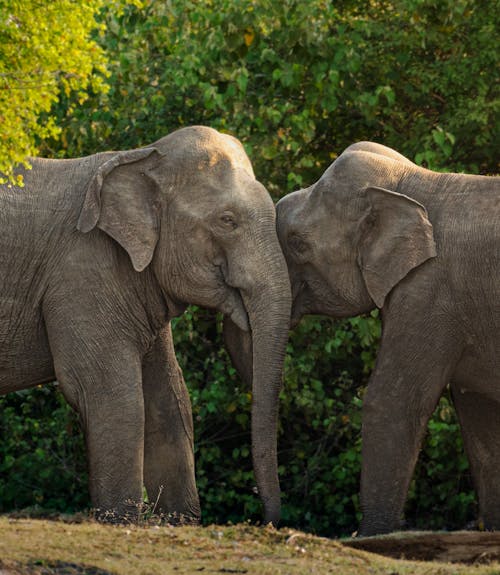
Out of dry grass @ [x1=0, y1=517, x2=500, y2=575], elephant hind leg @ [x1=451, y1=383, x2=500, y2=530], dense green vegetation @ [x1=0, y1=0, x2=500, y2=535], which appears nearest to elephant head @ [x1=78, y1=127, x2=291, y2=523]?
dry grass @ [x1=0, y1=517, x2=500, y2=575]

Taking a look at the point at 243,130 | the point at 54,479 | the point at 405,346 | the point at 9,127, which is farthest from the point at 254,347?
the point at 54,479

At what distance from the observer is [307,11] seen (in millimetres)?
13906

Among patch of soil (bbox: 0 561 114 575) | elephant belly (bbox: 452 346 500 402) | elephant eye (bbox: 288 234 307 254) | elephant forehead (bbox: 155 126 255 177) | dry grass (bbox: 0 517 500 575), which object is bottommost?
dry grass (bbox: 0 517 500 575)

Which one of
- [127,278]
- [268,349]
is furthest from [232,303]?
[127,278]

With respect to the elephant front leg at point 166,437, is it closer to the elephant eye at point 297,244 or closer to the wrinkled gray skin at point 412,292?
the elephant eye at point 297,244

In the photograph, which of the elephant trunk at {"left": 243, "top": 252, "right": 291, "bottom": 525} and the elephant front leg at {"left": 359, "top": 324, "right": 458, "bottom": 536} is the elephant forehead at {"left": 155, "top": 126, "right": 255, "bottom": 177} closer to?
the elephant trunk at {"left": 243, "top": 252, "right": 291, "bottom": 525}

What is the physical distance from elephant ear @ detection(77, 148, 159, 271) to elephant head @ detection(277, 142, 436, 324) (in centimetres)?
116

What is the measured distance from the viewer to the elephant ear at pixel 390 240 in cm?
1128

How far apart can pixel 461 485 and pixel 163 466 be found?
372 cm

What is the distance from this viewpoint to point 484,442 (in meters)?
12.0

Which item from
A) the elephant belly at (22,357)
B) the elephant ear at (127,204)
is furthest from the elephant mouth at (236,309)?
the elephant belly at (22,357)

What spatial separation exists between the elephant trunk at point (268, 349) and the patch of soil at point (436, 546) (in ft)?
2.82

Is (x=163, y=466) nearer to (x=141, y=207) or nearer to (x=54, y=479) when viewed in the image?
(x=141, y=207)

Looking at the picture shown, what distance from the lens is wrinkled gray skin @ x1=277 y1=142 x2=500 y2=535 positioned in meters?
11.2
